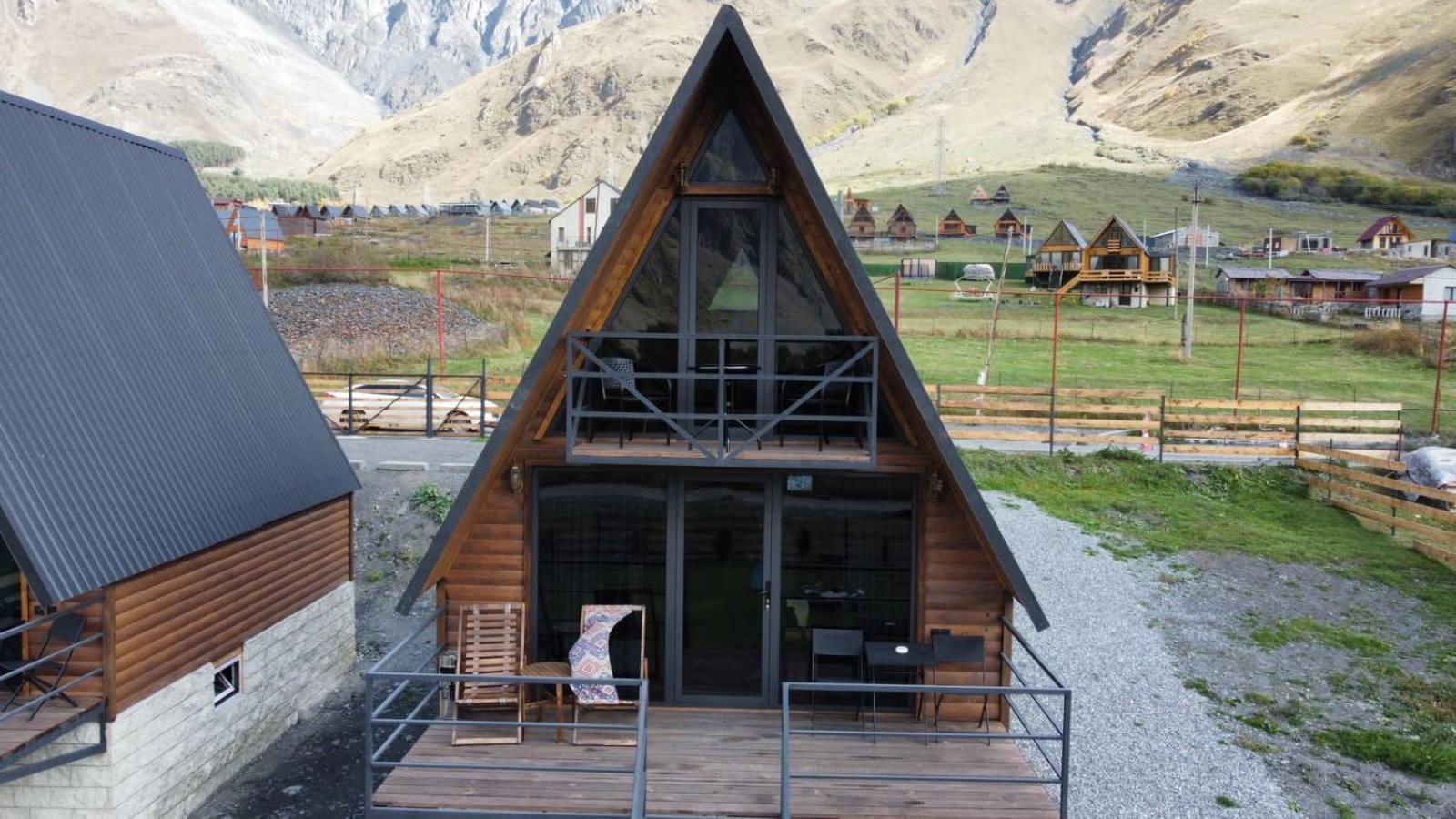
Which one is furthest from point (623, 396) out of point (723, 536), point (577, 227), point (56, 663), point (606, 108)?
point (606, 108)

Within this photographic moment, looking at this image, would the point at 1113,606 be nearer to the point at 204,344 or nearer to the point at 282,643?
the point at 282,643

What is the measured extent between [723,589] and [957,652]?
2.38 meters

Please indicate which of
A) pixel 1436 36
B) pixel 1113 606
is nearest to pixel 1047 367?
pixel 1113 606

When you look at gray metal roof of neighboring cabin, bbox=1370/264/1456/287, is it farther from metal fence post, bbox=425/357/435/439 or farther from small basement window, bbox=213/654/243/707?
small basement window, bbox=213/654/243/707

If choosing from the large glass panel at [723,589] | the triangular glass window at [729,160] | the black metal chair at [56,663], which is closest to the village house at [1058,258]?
the triangular glass window at [729,160]

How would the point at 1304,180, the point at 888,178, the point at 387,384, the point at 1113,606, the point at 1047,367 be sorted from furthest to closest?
the point at 888,178, the point at 1304,180, the point at 1047,367, the point at 387,384, the point at 1113,606

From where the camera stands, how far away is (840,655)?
877cm

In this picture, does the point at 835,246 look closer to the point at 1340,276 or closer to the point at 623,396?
the point at 623,396

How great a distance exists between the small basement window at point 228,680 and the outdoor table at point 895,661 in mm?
7336

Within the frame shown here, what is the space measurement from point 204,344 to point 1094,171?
9022cm

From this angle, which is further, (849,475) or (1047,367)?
(1047,367)

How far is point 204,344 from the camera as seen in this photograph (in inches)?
448

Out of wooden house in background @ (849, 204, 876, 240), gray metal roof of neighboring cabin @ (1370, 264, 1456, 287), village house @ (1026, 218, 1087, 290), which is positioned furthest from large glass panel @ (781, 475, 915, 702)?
wooden house in background @ (849, 204, 876, 240)

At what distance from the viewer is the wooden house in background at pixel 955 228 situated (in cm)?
6755
